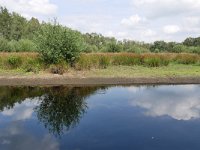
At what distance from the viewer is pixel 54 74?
21.2 metres

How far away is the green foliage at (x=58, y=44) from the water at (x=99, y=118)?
16.8ft

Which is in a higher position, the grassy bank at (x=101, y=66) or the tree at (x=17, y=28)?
the tree at (x=17, y=28)

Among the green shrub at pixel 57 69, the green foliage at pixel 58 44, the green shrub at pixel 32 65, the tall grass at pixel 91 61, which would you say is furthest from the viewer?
the green foliage at pixel 58 44

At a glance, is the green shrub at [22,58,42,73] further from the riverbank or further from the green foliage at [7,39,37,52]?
the green foliage at [7,39,37,52]

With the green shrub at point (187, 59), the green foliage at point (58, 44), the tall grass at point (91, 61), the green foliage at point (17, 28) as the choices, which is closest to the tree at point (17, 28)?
the green foliage at point (17, 28)

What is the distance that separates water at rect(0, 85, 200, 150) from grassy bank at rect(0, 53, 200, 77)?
3420 mm

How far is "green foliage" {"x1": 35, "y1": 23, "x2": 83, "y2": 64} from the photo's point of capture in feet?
74.8

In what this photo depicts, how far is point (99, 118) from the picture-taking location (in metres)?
12.0

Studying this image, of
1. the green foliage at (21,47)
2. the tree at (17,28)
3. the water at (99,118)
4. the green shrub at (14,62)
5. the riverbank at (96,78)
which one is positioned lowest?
the water at (99,118)

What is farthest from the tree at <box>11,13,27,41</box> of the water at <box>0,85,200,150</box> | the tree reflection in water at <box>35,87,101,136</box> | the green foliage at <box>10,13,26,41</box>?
the tree reflection in water at <box>35,87,101,136</box>

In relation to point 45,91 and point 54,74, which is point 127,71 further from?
point 45,91

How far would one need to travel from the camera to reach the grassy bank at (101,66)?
70.7ft

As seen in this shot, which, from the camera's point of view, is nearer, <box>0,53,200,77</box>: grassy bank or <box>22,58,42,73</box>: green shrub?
<box>0,53,200,77</box>: grassy bank

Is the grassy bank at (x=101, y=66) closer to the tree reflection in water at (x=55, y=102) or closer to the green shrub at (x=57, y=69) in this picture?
the green shrub at (x=57, y=69)
